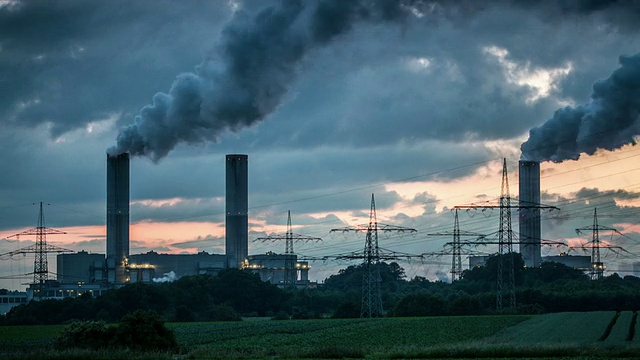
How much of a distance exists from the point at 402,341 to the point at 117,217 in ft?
282

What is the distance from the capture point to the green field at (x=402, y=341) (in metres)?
38.7

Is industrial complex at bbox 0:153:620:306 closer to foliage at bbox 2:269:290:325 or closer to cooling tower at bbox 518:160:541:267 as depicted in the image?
cooling tower at bbox 518:160:541:267

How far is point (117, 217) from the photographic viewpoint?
131750mm

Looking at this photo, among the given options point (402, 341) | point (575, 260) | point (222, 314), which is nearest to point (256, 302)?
point (222, 314)

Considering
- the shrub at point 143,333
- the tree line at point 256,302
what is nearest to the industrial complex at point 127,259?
the tree line at point 256,302

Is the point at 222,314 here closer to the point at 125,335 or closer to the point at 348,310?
the point at 348,310

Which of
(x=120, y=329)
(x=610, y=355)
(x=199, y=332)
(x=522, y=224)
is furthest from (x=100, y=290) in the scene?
(x=610, y=355)

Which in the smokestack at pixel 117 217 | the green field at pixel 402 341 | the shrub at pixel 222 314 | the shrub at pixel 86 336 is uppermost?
the smokestack at pixel 117 217

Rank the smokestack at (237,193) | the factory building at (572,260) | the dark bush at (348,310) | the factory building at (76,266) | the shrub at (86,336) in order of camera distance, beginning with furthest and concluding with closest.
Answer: the factory building at (572,260) < the factory building at (76,266) < the smokestack at (237,193) < the dark bush at (348,310) < the shrub at (86,336)

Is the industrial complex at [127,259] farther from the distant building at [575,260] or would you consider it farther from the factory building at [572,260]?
the distant building at [575,260]

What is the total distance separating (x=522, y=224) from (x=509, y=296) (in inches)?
2146

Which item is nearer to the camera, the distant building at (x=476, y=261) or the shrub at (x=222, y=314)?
the shrub at (x=222, y=314)

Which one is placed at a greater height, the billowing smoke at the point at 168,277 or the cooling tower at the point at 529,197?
the cooling tower at the point at 529,197

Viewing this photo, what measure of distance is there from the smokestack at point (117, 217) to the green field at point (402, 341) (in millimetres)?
55303
